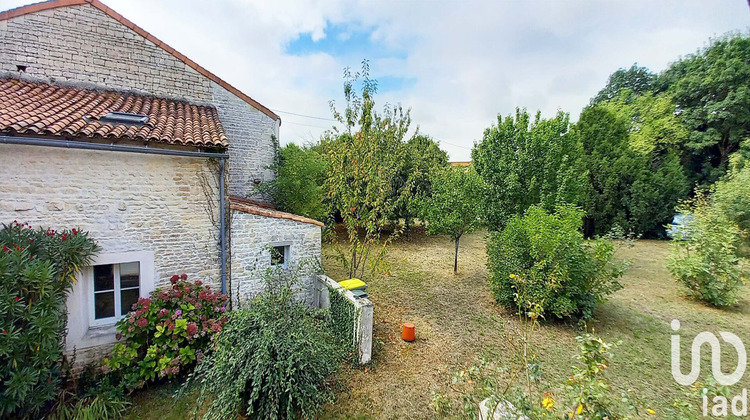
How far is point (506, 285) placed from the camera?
8656mm

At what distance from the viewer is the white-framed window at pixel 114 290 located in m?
5.88

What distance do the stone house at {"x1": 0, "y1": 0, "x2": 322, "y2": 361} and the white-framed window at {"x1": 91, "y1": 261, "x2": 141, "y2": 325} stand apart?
0.07 feet

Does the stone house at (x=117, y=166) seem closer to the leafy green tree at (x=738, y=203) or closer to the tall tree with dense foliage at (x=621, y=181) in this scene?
the leafy green tree at (x=738, y=203)

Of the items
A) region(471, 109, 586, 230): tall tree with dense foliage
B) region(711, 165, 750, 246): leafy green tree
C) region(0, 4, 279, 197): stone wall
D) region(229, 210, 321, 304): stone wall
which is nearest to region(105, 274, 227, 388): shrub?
region(229, 210, 321, 304): stone wall

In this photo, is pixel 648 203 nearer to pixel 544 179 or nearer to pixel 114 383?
pixel 544 179

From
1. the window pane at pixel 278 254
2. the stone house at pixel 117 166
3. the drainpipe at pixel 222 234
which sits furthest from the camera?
the window pane at pixel 278 254

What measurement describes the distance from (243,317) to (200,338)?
5.43 feet

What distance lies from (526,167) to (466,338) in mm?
6876

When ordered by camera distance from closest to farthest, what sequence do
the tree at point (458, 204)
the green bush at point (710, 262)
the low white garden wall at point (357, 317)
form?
the low white garden wall at point (357, 317), the green bush at point (710, 262), the tree at point (458, 204)

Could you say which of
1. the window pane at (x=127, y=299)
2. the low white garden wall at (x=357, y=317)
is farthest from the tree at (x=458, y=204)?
the window pane at (x=127, y=299)

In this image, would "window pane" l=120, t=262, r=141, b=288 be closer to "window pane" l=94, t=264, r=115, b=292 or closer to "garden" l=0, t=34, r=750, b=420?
"window pane" l=94, t=264, r=115, b=292

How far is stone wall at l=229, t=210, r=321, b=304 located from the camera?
6980 mm

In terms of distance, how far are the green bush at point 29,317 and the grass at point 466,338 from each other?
1.49 metres

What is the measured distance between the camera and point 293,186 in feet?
37.1
